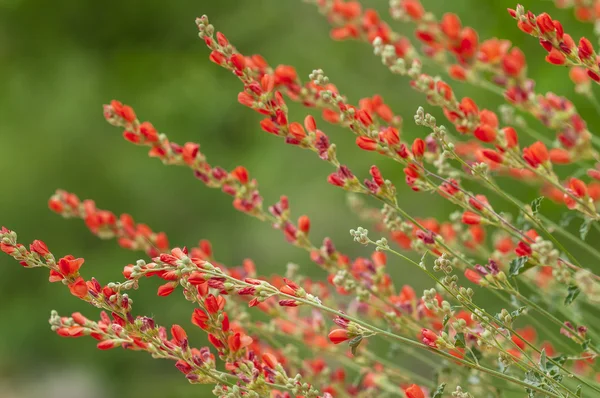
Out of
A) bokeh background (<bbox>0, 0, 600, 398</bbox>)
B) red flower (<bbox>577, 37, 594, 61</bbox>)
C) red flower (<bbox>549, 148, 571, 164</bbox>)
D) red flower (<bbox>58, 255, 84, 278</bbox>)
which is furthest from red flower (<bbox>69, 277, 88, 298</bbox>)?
bokeh background (<bbox>0, 0, 600, 398</bbox>)

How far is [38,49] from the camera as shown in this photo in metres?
3.37

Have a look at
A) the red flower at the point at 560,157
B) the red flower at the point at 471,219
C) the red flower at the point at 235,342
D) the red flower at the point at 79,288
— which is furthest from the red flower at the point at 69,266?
the red flower at the point at 560,157

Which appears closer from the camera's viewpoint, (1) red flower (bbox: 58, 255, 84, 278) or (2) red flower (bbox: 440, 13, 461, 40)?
(1) red flower (bbox: 58, 255, 84, 278)

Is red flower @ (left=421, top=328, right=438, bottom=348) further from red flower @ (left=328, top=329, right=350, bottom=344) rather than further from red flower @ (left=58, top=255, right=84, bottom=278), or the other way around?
red flower @ (left=58, top=255, right=84, bottom=278)

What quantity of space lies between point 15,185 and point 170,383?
1172 millimetres

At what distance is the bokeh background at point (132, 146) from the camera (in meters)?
3.05

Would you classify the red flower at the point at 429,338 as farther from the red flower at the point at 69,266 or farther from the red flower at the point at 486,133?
the red flower at the point at 69,266

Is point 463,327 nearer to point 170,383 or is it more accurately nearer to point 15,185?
point 170,383

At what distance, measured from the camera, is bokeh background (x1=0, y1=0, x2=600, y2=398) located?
3.05 m

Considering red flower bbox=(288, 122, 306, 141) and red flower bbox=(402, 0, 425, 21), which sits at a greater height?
red flower bbox=(402, 0, 425, 21)

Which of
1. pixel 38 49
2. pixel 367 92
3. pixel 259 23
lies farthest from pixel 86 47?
pixel 367 92

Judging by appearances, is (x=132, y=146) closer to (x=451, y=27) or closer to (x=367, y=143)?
(x=451, y=27)

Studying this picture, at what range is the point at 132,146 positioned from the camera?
325cm

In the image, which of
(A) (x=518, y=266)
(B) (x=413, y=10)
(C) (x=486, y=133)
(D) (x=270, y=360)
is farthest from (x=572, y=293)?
(B) (x=413, y=10)
